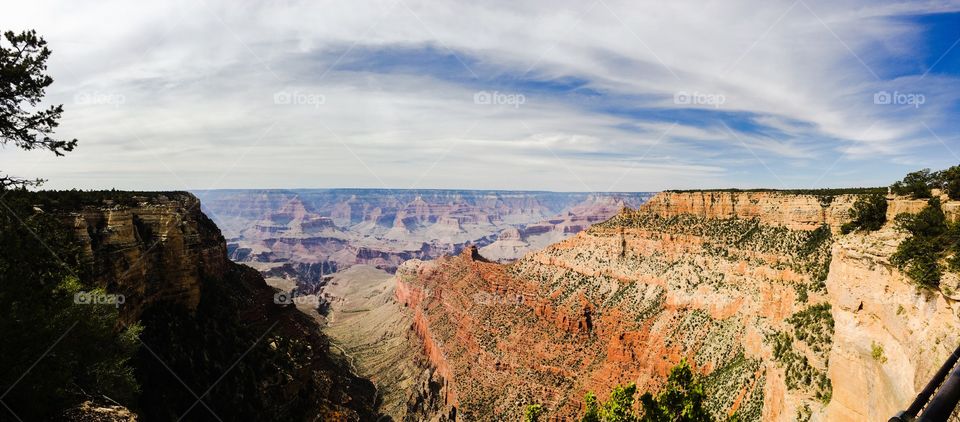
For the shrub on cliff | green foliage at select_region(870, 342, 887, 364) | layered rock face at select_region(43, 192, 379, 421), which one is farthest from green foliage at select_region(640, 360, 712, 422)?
layered rock face at select_region(43, 192, 379, 421)

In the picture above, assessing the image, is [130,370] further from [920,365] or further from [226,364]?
[920,365]

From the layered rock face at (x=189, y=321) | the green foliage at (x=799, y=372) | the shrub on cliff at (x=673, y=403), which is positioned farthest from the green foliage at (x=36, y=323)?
the green foliage at (x=799, y=372)

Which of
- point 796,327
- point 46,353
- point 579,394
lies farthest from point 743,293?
point 46,353

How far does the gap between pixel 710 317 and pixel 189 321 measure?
51268 mm

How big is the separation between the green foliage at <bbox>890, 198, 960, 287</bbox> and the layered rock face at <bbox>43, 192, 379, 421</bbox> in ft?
124

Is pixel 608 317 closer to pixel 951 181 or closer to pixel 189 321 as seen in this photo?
pixel 951 181

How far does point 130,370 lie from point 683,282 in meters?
55.7

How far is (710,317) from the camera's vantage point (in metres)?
49.9

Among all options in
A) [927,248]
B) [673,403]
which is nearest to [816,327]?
[927,248]

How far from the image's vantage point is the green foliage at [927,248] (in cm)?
1869

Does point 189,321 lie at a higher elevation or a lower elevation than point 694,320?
higher

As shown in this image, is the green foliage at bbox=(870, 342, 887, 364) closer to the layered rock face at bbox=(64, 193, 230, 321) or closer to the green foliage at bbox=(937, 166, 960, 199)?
the green foliage at bbox=(937, 166, 960, 199)

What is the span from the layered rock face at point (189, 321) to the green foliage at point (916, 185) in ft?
159

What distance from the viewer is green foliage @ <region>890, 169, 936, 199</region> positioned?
97.9ft
